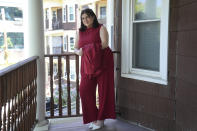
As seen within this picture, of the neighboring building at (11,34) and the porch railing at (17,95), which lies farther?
the neighboring building at (11,34)

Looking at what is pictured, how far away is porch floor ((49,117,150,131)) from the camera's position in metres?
2.97

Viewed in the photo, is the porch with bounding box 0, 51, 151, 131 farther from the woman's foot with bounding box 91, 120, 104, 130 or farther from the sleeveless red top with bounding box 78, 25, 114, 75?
the sleeveless red top with bounding box 78, 25, 114, 75

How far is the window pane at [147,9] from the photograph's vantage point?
2.71 m

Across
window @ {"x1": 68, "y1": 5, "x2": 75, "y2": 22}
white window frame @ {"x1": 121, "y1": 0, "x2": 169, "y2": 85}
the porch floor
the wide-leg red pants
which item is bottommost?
the porch floor

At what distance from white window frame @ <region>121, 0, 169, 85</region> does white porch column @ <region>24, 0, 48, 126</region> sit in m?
1.09

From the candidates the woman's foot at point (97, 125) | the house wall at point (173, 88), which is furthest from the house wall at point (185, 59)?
the woman's foot at point (97, 125)

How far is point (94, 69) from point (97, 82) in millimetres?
272

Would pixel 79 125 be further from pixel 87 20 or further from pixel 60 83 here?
pixel 87 20

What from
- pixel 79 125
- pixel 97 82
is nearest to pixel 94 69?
pixel 97 82

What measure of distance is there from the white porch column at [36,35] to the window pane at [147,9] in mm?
1233

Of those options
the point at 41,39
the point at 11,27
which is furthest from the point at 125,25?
the point at 11,27

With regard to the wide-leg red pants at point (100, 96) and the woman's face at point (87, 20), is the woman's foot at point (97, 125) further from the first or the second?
the woman's face at point (87, 20)

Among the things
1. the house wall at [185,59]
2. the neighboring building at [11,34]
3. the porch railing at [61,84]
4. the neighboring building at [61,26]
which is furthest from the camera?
the neighboring building at [61,26]

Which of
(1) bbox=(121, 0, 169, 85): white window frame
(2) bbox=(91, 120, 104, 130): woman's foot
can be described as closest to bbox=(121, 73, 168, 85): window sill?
(1) bbox=(121, 0, 169, 85): white window frame
